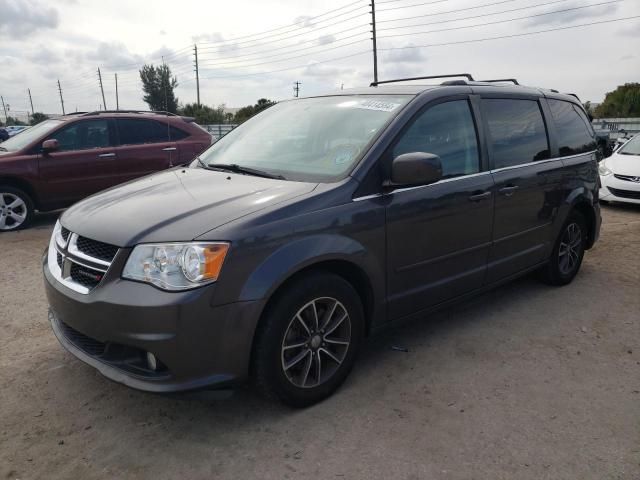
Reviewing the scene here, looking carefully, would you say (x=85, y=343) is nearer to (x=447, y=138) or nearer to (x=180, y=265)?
(x=180, y=265)

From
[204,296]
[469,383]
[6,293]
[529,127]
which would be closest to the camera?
[204,296]

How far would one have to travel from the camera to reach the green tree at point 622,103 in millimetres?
39094

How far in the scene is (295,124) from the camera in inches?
146

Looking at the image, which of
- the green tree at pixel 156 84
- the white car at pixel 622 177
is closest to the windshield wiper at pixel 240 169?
the white car at pixel 622 177

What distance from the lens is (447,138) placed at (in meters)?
3.53

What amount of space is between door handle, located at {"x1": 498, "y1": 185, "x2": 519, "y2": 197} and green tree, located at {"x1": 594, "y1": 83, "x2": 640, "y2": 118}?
41.4 meters

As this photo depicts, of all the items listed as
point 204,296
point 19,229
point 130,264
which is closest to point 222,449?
point 204,296

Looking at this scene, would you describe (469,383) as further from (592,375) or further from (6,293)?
(6,293)

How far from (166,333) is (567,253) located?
155 inches

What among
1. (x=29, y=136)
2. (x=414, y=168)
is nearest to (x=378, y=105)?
(x=414, y=168)

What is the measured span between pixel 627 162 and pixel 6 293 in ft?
30.3

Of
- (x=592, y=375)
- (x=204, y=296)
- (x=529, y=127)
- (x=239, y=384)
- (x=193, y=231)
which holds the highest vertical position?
(x=529, y=127)

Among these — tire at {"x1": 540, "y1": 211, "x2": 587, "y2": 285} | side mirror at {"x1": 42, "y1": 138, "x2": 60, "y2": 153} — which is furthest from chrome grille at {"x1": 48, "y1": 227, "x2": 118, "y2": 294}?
side mirror at {"x1": 42, "y1": 138, "x2": 60, "y2": 153}

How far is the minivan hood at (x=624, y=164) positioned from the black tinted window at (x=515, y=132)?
5281mm
